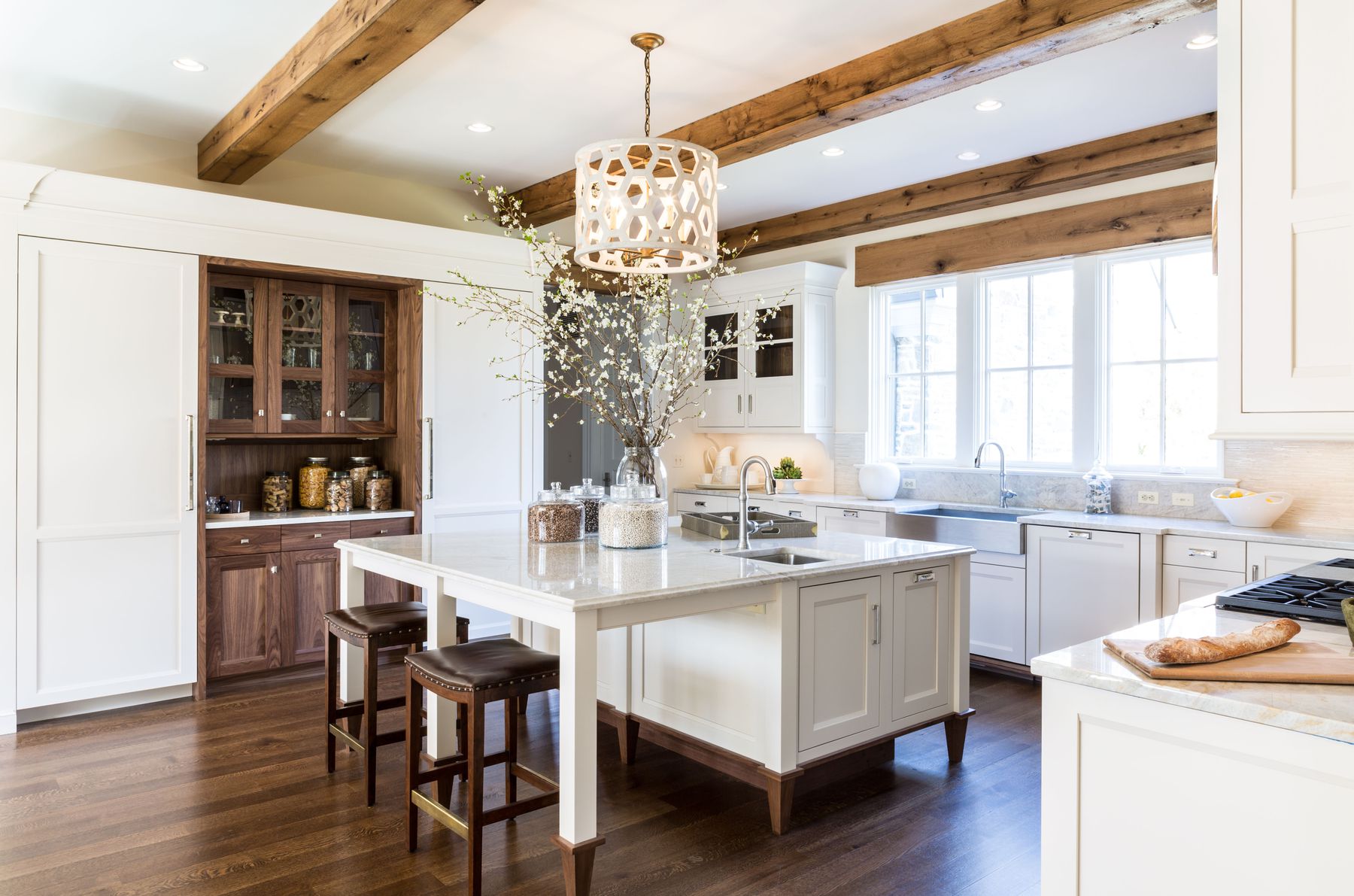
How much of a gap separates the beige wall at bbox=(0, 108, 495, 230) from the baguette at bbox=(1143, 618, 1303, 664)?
4809 mm

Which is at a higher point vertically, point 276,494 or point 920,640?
point 276,494

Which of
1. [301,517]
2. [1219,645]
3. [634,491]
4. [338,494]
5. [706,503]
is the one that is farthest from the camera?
[706,503]

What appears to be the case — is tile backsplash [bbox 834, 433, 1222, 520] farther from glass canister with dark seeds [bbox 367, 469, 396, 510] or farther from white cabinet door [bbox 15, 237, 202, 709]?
white cabinet door [bbox 15, 237, 202, 709]

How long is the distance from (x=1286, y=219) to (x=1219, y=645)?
0.82 meters

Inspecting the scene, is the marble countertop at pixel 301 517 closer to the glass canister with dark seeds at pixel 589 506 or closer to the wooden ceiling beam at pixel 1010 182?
the glass canister with dark seeds at pixel 589 506

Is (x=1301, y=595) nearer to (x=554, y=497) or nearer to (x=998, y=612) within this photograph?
(x=554, y=497)

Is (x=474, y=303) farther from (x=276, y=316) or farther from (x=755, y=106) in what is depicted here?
(x=755, y=106)

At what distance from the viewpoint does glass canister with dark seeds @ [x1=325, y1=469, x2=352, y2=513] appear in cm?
502

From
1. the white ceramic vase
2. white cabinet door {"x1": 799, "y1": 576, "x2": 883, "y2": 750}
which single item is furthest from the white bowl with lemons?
white cabinet door {"x1": 799, "y1": 576, "x2": 883, "y2": 750}

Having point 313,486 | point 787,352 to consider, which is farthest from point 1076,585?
point 313,486

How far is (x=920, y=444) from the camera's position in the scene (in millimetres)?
5898

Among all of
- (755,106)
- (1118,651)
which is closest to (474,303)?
(755,106)

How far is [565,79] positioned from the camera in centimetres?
385

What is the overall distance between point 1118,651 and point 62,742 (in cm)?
417
